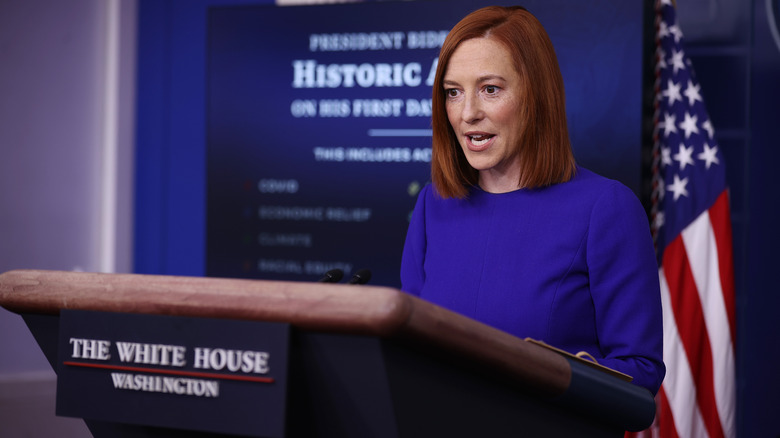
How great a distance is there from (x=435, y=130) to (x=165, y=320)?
28.8 inches

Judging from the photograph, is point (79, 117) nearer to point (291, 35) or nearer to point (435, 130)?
point (291, 35)

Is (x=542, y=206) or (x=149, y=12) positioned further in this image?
(x=149, y=12)

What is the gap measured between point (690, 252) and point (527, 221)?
2.13 meters

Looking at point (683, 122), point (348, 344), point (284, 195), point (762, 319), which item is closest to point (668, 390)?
point (762, 319)

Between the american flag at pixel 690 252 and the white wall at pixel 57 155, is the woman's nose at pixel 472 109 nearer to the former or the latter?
the american flag at pixel 690 252

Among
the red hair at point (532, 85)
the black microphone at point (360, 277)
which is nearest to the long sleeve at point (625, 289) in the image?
the red hair at point (532, 85)

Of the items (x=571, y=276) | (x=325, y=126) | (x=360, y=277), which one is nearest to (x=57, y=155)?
(x=325, y=126)

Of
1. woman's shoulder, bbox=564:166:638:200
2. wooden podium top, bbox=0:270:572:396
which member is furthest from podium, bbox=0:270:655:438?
woman's shoulder, bbox=564:166:638:200

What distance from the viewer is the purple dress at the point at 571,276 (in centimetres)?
117

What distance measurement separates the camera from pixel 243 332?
748 millimetres

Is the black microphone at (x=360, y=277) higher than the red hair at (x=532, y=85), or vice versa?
the red hair at (x=532, y=85)

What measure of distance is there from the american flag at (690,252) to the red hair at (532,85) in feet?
6.58

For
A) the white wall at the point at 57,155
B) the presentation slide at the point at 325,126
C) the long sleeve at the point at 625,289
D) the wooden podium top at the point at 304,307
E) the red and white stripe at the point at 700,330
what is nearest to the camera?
the wooden podium top at the point at 304,307

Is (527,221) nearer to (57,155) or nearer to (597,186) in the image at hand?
(597,186)
